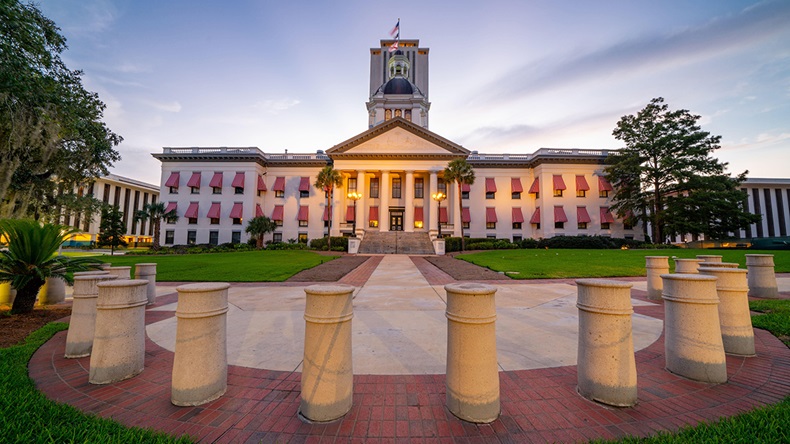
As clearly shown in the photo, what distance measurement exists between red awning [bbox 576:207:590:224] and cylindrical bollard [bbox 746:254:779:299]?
33.8 m

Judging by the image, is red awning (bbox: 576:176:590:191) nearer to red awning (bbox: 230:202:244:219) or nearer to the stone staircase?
the stone staircase

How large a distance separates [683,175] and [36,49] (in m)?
48.9

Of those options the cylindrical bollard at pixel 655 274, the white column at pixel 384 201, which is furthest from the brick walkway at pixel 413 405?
the white column at pixel 384 201

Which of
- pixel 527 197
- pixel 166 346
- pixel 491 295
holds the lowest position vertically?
pixel 166 346

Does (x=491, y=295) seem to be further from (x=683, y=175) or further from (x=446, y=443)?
(x=683, y=175)

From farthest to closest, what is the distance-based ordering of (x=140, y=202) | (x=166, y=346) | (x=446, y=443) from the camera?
(x=140, y=202) < (x=166, y=346) < (x=446, y=443)

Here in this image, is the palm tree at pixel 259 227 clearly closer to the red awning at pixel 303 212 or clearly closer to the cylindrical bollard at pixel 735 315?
the red awning at pixel 303 212

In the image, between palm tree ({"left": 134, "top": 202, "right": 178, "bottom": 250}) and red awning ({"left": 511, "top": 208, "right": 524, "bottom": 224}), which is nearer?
palm tree ({"left": 134, "top": 202, "right": 178, "bottom": 250})

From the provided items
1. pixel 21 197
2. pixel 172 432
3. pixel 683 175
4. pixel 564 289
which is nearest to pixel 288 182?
pixel 21 197

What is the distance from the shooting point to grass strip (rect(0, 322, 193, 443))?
2172 millimetres

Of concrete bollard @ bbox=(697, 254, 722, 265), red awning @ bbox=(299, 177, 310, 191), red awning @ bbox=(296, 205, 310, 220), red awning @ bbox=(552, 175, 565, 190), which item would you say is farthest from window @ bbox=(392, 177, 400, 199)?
concrete bollard @ bbox=(697, 254, 722, 265)

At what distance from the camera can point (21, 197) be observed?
1591cm

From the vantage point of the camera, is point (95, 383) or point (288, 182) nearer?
point (95, 383)

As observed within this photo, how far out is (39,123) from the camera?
13438 mm
